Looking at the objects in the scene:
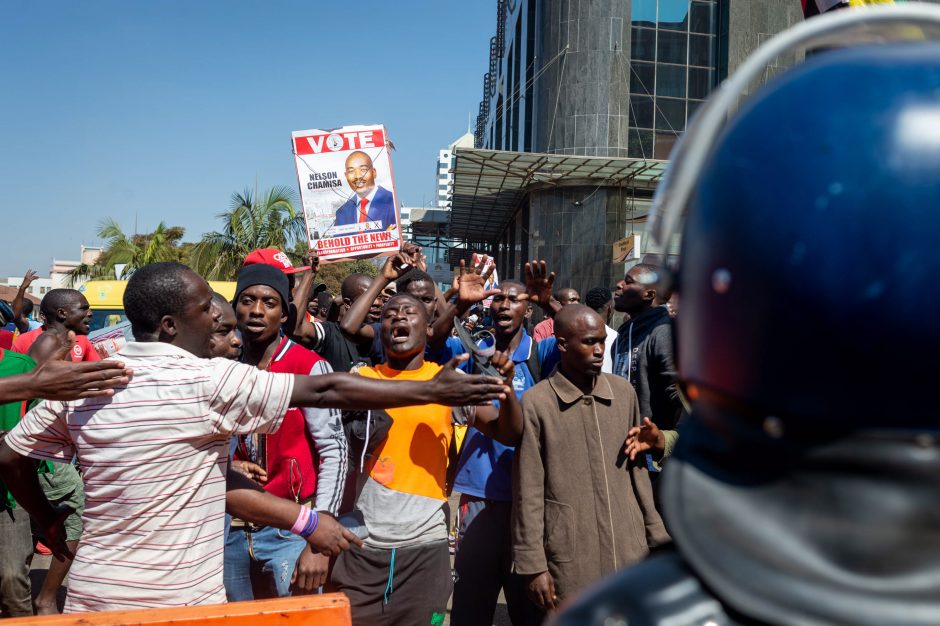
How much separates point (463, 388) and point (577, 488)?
1.30 metres

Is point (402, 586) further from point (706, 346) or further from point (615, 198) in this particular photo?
point (615, 198)

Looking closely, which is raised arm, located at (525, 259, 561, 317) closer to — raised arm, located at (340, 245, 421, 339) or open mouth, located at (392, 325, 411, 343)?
raised arm, located at (340, 245, 421, 339)

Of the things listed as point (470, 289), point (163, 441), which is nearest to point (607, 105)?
point (470, 289)

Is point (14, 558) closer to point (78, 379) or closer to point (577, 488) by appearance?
point (78, 379)

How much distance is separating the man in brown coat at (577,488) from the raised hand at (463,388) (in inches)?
44.9

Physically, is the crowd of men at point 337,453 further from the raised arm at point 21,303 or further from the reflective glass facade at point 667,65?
the reflective glass facade at point 667,65

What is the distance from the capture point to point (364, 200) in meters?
6.79

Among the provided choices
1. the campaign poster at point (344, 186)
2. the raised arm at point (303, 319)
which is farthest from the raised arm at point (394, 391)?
the campaign poster at point (344, 186)

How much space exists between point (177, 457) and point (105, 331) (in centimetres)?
649

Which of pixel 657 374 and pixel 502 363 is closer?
pixel 502 363

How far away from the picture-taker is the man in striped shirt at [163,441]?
232 cm

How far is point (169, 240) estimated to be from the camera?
27234 mm

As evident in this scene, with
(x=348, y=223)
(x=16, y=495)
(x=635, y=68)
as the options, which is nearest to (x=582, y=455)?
(x=16, y=495)

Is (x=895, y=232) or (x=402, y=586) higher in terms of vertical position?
(x=895, y=232)
